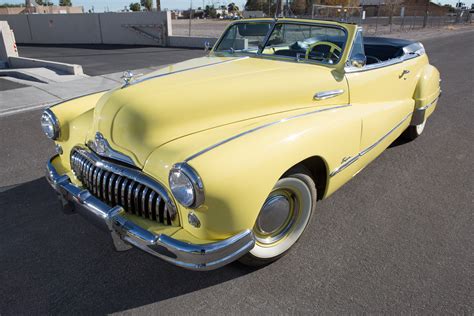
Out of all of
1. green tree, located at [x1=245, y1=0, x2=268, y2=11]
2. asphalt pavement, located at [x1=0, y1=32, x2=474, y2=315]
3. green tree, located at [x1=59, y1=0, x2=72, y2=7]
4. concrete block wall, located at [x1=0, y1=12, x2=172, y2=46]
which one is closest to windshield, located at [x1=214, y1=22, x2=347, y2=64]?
asphalt pavement, located at [x1=0, y1=32, x2=474, y2=315]

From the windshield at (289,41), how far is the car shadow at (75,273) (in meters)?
2.12

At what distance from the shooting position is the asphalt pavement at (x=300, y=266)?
7.17 ft

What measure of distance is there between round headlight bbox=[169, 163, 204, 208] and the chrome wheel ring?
550 millimetres

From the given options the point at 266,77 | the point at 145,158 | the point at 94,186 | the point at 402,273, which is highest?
the point at 266,77

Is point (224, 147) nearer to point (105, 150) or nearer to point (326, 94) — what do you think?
point (105, 150)

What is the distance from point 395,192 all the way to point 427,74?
184 centimetres

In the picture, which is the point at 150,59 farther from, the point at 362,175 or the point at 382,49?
the point at 362,175

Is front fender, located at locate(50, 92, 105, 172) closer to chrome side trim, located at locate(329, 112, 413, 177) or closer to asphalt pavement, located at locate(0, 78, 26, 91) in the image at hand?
chrome side trim, located at locate(329, 112, 413, 177)

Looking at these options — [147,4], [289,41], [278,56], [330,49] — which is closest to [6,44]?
[289,41]

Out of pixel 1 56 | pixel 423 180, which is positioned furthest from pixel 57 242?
pixel 1 56

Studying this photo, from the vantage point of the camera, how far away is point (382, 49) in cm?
507

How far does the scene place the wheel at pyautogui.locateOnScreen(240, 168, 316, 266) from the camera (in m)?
2.34

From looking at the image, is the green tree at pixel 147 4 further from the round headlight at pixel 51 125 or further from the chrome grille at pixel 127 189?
the chrome grille at pixel 127 189

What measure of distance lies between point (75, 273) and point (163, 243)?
89cm
